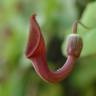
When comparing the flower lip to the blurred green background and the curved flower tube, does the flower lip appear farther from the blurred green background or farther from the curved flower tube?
the blurred green background

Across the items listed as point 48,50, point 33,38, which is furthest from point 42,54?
point 48,50

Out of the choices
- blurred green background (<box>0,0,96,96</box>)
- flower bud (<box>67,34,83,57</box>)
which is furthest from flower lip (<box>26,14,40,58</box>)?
blurred green background (<box>0,0,96,96</box>)

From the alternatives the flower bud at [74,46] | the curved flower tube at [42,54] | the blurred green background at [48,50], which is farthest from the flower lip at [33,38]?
the blurred green background at [48,50]

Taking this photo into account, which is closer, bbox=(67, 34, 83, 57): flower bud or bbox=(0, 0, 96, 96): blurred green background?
bbox=(67, 34, 83, 57): flower bud

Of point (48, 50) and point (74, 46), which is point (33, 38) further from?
point (48, 50)

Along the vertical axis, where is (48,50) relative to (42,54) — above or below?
below

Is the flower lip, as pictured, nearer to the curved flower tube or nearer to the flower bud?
the curved flower tube

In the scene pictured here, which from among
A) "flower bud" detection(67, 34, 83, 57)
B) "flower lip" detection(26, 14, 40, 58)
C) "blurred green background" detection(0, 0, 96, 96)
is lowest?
"blurred green background" detection(0, 0, 96, 96)

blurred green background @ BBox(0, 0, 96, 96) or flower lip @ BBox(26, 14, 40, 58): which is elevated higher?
flower lip @ BBox(26, 14, 40, 58)

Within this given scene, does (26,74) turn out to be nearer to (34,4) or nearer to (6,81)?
(6,81)
